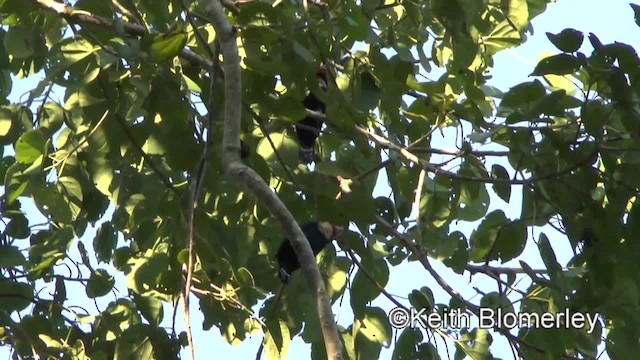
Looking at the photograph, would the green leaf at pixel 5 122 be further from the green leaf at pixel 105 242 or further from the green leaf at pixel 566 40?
the green leaf at pixel 566 40

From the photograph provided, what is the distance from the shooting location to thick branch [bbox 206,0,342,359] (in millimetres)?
→ 1664

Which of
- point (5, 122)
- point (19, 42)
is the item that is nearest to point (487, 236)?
point (19, 42)

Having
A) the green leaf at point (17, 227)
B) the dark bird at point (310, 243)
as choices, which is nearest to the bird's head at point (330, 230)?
the dark bird at point (310, 243)

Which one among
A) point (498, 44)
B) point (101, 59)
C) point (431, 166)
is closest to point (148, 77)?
point (101, 59)

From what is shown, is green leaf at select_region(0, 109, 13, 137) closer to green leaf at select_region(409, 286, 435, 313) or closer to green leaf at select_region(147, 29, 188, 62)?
green leaf at select_region(147, 29, 188, 62)

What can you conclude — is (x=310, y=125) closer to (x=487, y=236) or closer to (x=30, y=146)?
(x=487, y=236)

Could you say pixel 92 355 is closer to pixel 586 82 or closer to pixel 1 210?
pixel 1 210

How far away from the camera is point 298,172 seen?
268cm

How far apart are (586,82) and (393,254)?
2.43 ft

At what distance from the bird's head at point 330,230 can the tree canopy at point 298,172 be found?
3cm

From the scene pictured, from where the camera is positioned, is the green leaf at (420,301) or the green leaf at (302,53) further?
the green leaf at (420,301)

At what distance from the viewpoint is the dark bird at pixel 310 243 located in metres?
2.47

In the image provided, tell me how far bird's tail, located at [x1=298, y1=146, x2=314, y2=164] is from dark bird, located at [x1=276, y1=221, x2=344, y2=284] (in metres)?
0.29

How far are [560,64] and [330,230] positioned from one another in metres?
0.65
